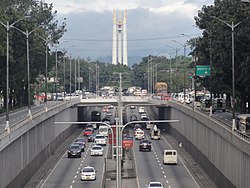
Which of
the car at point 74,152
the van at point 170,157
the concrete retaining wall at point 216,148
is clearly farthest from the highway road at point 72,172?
the concrete retaining wall at point 216,148

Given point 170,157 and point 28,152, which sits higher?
point 28,152

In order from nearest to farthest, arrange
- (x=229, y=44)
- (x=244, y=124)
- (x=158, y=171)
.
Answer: (x=244, y=124) → (x=158, y=171) → (x=229, y=44)

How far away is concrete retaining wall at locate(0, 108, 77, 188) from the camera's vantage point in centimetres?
5637

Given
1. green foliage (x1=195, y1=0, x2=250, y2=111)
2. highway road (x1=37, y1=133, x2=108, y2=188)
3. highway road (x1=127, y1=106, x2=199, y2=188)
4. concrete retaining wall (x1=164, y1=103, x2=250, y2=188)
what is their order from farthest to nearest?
green foliage (x1=195, y1=0, x2=250, y2=111) < highway road (x1=127, y1=106, x2=199, y2=188) < highway road (x1=37, y1=133, x2=108, y2=188) < concrete retaining wall (x1=164, y1=103, x2=250, y2=188)

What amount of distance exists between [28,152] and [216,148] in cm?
1809

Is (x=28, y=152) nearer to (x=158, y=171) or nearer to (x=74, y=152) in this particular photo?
(x=158, y=171)

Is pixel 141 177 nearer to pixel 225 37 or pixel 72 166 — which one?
pixel 72 166

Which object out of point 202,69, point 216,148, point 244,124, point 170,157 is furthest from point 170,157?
point 244,124

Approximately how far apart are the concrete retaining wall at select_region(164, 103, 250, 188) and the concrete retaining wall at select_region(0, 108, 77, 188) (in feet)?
55.9

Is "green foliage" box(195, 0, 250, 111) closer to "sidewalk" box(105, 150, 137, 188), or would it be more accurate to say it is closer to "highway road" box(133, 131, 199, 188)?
"highway road" box(133, 131, 199, 188)

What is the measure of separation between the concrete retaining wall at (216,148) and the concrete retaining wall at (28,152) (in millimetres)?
17048

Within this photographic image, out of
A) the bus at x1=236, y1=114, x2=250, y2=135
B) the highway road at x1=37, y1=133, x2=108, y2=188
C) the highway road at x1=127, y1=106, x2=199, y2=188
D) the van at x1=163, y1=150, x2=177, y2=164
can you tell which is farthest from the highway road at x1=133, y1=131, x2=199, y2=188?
the bus at x1=236, y1=114, x2=250, y2=135

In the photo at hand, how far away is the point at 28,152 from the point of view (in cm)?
7081

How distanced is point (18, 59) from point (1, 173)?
52.0m
